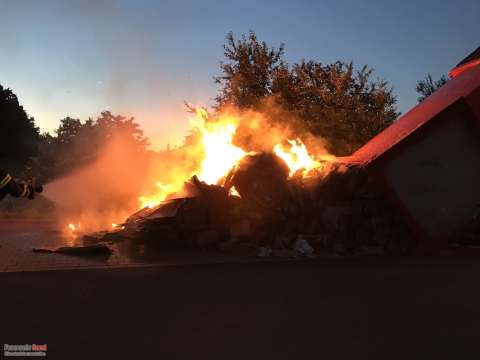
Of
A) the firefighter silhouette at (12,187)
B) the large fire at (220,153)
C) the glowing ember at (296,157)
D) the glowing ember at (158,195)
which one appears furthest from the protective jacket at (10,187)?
the glowing ember at (296,157)

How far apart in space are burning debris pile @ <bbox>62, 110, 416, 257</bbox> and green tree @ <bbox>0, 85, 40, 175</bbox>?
1264 inches

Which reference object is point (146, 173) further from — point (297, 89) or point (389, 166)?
point (389, 166)

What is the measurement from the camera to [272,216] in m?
9.44

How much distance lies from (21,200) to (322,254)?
13.4 m

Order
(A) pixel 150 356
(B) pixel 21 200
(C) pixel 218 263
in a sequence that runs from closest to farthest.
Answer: (A) pixel 150 356, (C) pixel 218 263, (B) pixel 21 200

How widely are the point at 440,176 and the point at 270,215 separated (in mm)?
3538

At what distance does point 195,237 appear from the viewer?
9.10 m

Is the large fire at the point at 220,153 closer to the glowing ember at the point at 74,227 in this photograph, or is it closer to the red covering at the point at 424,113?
the glowing ember at the point at 74,227

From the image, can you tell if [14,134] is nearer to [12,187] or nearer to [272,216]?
[272,216]

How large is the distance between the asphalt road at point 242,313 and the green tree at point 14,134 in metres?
35.0

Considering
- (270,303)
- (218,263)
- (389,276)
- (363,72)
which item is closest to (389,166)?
(389,276)

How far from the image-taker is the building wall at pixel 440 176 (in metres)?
8.81

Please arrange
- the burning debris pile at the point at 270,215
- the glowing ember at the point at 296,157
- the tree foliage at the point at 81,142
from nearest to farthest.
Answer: the burning debris pile at the point at 270,215 < the glowing ember at the point at 296,157 < the tree foliage at the point at 81,142

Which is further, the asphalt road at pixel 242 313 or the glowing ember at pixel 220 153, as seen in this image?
the glowing ember at pixel 220 153
